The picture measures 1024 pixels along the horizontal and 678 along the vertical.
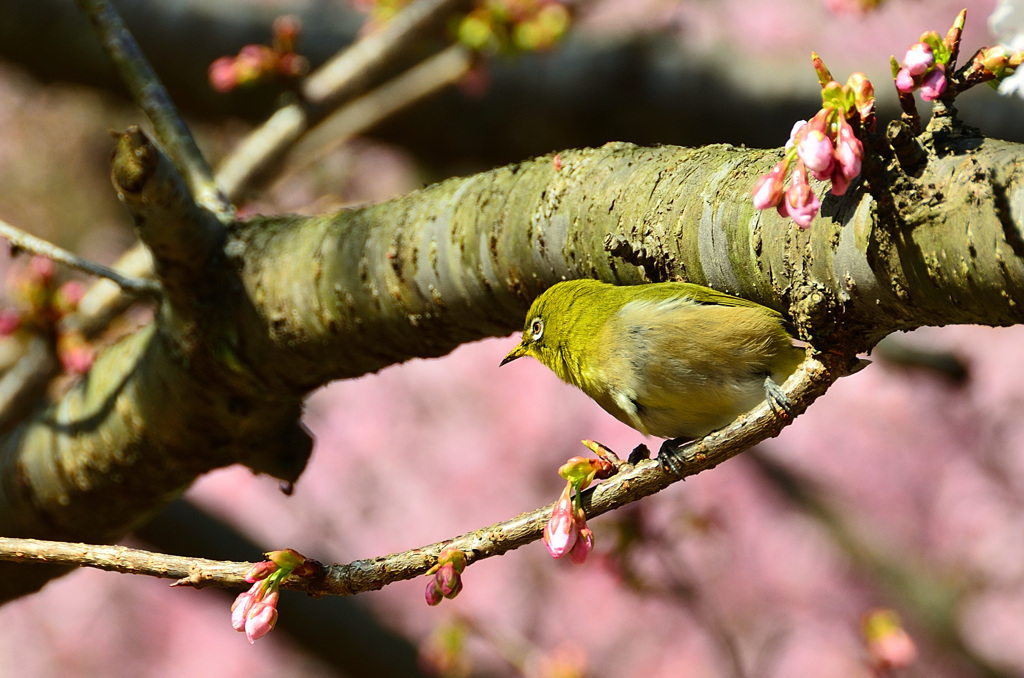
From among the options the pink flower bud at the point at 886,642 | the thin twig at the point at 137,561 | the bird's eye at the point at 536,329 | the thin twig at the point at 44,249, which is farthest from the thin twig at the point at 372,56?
the pink flower bud at the point at 886,642

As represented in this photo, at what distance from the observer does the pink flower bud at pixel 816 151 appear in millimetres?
914

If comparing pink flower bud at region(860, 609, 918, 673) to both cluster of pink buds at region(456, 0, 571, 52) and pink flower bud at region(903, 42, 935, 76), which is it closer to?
cluster of pink buds at region(456, 0, 571, 52)

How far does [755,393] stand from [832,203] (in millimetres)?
445

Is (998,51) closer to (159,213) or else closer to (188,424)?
(159,213)

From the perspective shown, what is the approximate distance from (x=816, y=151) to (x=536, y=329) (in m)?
0.75

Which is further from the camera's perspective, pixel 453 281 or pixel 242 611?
pixel 453 281

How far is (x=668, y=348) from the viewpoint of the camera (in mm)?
1407

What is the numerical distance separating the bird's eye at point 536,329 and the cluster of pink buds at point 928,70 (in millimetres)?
736

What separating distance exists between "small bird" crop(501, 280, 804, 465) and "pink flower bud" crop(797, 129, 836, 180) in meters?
0.32

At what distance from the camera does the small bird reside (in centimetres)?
131

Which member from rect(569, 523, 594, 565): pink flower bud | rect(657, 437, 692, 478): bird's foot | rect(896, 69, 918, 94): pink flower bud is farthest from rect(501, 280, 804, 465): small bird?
rect(896, 69, 918, 94): pink flower bud

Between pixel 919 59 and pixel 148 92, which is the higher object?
pixel 148 92

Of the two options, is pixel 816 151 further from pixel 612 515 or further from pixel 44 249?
pixel 612 515

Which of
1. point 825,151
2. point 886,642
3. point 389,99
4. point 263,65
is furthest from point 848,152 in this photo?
point 389,99
